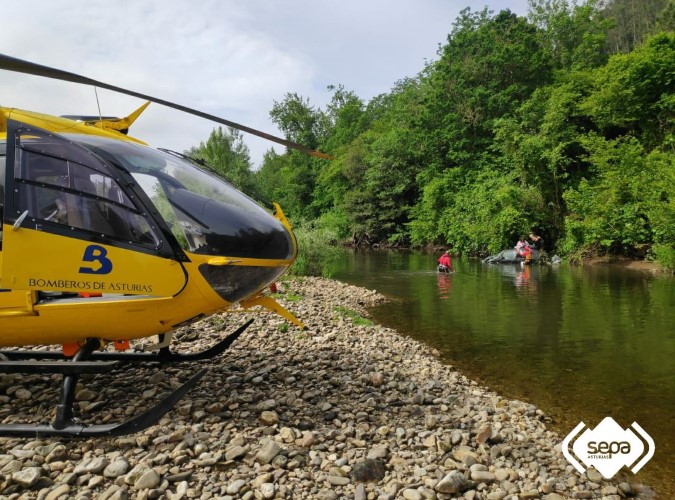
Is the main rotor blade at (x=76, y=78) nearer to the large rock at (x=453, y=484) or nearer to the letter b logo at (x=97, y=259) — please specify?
the letter b logo at (x=97, y=259)

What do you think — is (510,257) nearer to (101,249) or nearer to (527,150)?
(527,150)

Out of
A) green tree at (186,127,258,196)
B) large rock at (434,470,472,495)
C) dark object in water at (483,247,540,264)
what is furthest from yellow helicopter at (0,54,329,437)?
green tree at (186,127,258,196)

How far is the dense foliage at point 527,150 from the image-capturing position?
22.9 m

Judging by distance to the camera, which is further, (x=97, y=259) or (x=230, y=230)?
(x=230, y=230)

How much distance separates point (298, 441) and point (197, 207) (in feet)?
7.23

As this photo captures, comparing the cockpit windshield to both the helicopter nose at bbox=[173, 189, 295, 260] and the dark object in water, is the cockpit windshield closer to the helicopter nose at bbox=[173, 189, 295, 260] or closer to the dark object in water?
the helicopter nose at bbox=[173, 189, 295, 260]

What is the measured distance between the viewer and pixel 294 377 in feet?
17.5

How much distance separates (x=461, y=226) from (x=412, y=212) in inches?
327

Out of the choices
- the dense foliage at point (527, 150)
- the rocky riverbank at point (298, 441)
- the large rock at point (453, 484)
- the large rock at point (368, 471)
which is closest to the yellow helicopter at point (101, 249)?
the rocky riverbank at point (298, 441)

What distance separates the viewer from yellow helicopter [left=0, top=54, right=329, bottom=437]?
11.8ft

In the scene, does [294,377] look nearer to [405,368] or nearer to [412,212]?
[405,368]

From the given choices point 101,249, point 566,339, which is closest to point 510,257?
point 566,339

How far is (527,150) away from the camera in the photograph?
88.9ft

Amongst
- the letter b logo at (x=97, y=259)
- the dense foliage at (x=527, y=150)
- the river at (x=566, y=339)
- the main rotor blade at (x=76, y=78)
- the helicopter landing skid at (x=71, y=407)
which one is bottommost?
the river at (x=566, y=339)
